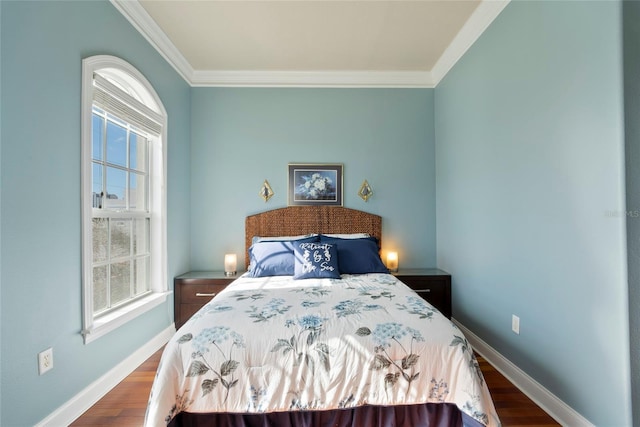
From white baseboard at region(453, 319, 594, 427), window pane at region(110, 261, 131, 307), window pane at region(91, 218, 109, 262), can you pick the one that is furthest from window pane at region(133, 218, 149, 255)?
white baseboard at region(453, 319, 594, 427)

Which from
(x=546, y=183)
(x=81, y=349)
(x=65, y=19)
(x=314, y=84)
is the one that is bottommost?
(x=81, y=349)

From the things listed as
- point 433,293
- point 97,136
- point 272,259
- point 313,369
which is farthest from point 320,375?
point 97,136

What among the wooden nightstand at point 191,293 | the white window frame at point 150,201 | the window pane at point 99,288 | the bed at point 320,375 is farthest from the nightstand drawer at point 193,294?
the bed at point 320,375

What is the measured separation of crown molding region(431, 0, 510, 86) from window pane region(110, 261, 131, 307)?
3.58 metres

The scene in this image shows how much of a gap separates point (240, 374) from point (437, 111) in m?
3.27

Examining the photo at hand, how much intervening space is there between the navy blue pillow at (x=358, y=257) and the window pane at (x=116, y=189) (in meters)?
1.89

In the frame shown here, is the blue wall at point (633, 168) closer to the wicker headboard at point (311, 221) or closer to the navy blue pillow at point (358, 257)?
the navy blue pillow at point (358, 257)

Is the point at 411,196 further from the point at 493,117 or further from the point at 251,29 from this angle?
the point at 251,29

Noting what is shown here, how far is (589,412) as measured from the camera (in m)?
1.46

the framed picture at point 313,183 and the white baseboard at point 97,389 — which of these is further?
the framed picture at point 313,183

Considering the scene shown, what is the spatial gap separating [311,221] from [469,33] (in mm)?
2355

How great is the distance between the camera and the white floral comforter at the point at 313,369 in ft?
4.35

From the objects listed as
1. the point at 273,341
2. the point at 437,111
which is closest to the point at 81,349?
the point at 273,341

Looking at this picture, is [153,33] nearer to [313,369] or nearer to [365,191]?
[365,191]
